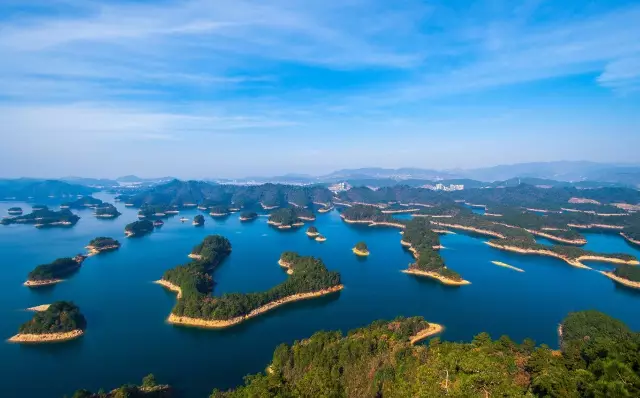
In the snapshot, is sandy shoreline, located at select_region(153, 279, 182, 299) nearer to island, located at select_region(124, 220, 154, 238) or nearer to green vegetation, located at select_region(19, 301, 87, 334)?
green vegetation, located at select_region(19, 301, 87, 334)

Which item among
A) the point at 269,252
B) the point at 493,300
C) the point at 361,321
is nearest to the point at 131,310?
the point at 361,321

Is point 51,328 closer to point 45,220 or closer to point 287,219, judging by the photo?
point 287,219

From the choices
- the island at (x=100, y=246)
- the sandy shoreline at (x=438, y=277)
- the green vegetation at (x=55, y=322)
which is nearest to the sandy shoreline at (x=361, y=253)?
the sandy shoreline at (x=438, y=277)

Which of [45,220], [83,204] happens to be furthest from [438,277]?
[83,204]

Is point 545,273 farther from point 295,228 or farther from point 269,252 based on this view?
point 295,228

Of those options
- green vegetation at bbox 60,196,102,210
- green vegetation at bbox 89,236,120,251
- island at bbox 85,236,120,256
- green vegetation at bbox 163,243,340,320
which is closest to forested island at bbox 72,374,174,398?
green vegetation at bbox 163,243,340,320
